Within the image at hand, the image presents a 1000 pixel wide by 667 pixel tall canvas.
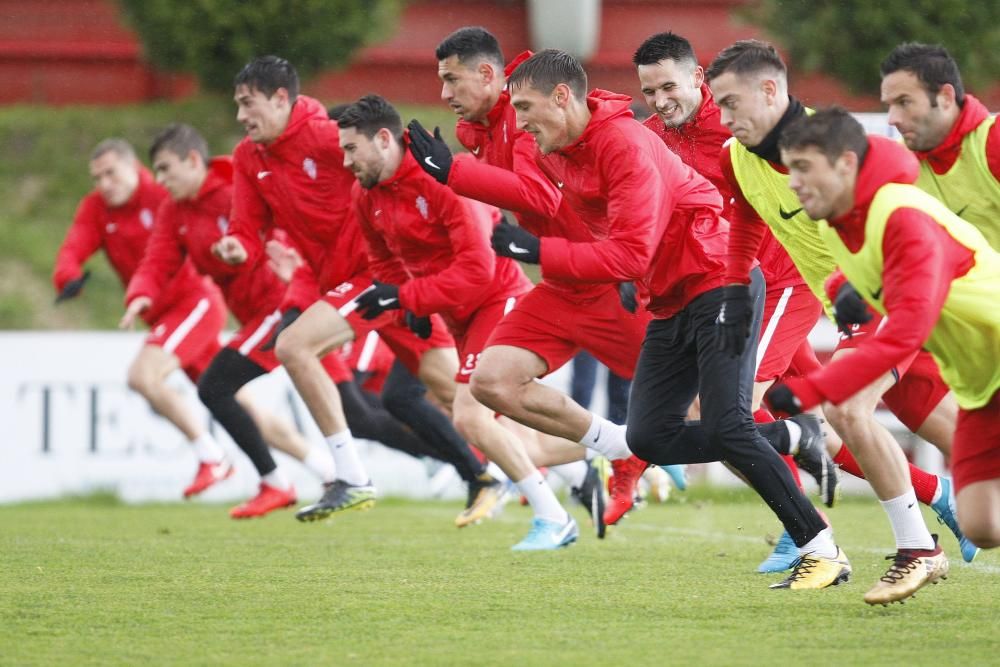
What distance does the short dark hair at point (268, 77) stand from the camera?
9.31 m

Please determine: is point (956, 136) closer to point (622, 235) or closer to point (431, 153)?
point (622, 235)

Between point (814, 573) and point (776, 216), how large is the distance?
4.45 feet

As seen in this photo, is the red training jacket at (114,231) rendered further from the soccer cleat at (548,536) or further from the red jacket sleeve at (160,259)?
the soccer cleat at (548,536)

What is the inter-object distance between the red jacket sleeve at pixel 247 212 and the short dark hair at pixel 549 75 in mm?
3445

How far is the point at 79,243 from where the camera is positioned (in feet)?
40.8

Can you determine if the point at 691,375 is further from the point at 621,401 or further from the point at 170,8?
the point at 170,8

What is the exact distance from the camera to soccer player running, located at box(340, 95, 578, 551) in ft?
26.6

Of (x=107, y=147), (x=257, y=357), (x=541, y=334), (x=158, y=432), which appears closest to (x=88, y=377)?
(x=158, y=432)

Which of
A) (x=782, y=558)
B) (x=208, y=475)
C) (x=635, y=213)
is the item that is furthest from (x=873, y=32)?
(x=635, y=213)

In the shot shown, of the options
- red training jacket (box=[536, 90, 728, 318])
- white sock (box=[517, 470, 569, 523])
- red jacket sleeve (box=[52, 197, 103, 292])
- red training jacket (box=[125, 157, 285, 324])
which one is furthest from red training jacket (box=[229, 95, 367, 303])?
red jacket sleeve (box=[52, 197, 103, 292])

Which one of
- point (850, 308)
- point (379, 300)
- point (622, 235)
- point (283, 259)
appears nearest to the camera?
point (850, 308)

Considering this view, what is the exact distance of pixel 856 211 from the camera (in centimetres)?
496

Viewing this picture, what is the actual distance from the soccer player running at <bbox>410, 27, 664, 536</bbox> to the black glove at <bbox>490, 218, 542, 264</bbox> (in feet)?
2.48

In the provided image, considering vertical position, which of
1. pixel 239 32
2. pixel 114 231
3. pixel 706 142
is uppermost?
pixel 706 142
